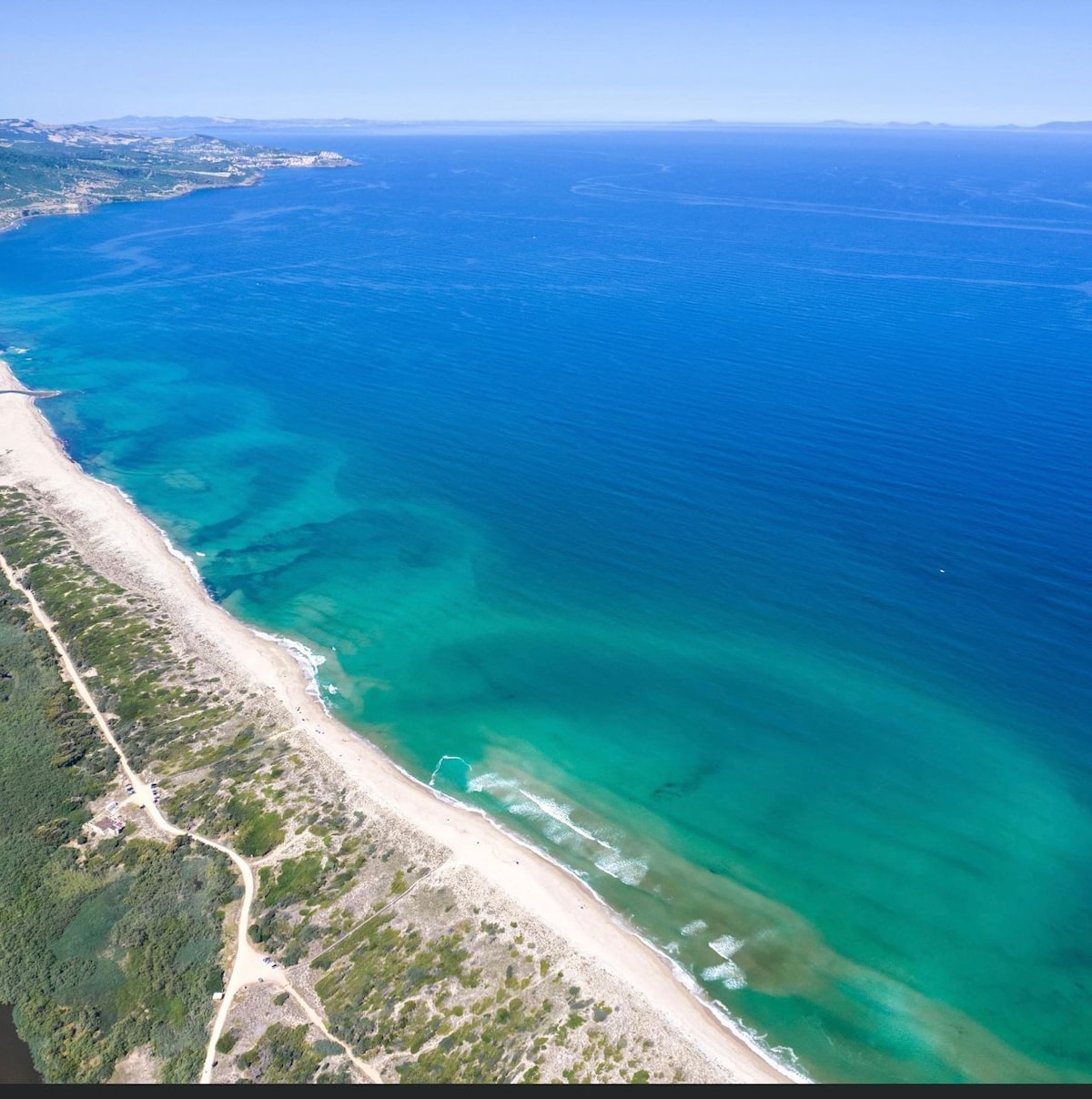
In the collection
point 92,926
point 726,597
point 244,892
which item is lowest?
point 92,926

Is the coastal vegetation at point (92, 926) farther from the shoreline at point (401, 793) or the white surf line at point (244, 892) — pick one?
the shoreline at point (401, 793)

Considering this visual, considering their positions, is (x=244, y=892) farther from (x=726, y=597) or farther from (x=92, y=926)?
(x=726, y=597)

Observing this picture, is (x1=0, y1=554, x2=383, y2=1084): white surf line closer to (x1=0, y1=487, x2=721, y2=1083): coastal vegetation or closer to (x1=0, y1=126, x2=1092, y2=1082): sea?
(x1=0, y1=487, x2=721, y2=1083): coastal vegetation

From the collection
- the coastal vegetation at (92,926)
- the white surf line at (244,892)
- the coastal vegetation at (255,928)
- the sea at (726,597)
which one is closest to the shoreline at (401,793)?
the sea at (726,597)

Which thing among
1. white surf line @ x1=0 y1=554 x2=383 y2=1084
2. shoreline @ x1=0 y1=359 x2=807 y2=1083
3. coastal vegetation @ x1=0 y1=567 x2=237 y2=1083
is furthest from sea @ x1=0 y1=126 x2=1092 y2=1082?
coastal vegetation @ x1=0 y1=567 x2=237 y2=1083

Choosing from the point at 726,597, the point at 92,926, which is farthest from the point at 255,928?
the point at 726,597

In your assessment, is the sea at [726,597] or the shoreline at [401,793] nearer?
the shoreline at [401,793]
